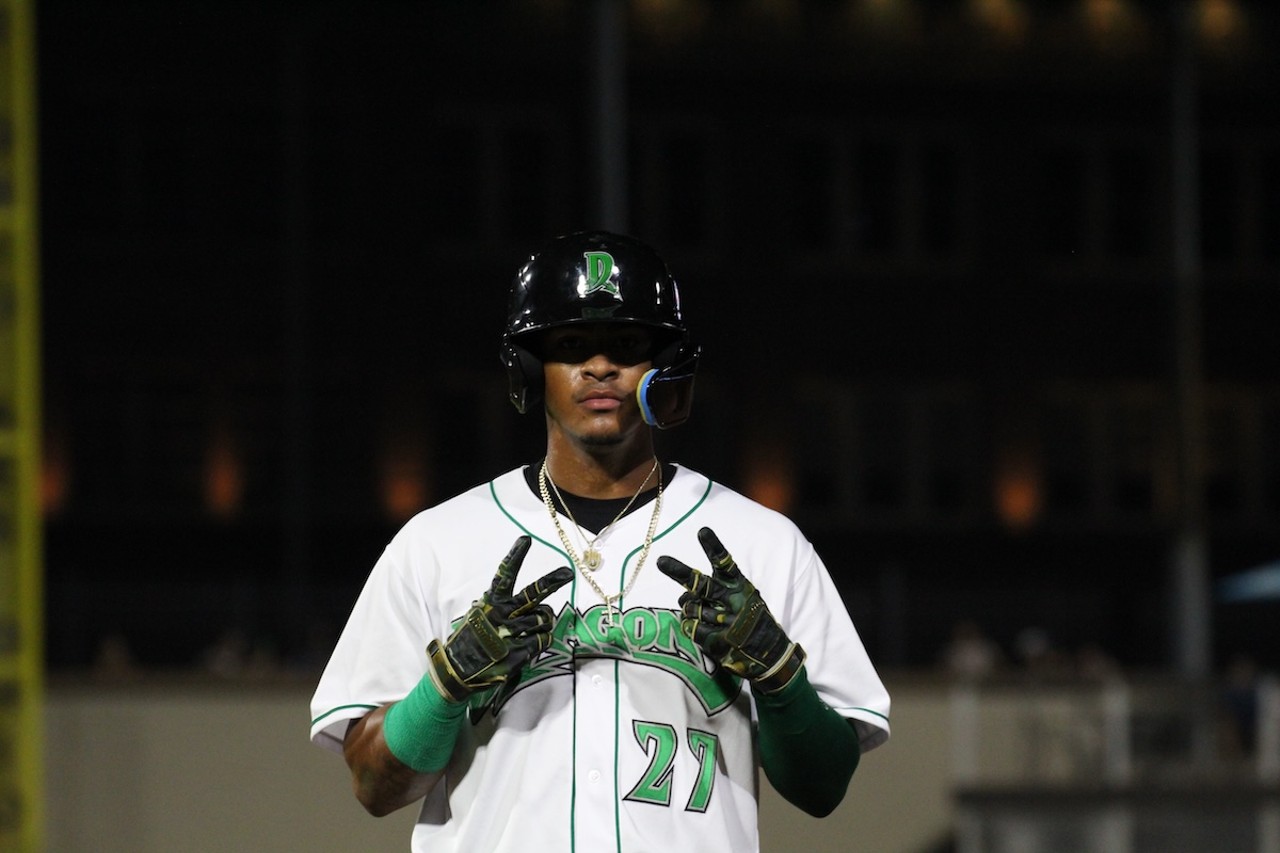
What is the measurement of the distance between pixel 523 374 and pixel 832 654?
602mm

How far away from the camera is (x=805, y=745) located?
2580 mm

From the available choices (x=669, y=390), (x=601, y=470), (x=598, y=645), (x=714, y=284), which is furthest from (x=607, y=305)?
(x=714, y=284)

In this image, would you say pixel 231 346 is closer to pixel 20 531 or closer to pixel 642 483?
pixel 20 531

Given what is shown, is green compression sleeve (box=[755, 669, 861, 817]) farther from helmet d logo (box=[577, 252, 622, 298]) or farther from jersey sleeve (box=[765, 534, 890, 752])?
helmet d logo (box=[577, 252, 622, 298])

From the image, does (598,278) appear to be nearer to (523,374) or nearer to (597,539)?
(523,374)

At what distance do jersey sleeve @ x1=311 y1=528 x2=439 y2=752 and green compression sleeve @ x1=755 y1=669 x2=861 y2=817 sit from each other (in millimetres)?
490

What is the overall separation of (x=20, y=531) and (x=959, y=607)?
59.3 feet

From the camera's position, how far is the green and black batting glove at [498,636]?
96.2 inches

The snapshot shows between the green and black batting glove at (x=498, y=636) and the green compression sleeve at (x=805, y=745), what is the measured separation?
32cm

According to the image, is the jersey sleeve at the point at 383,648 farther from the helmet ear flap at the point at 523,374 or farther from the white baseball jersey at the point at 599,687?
the helmet ear flap at the point at 523,374

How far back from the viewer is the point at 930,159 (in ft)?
85.7

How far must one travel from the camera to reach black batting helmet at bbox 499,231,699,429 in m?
2.67

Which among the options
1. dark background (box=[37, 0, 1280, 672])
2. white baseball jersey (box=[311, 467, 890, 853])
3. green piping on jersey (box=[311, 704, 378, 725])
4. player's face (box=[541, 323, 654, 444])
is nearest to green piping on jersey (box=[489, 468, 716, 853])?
white baseball jersey (box=[311, 467, 890, 853])

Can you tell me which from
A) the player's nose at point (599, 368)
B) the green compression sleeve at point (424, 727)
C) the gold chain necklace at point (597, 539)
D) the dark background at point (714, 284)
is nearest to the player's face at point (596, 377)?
the player's nose at point (599, 368)
